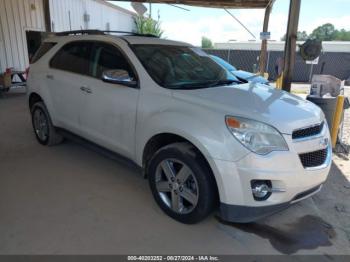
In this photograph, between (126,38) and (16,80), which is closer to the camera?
(126,38)

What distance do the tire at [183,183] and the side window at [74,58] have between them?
173 centimetres

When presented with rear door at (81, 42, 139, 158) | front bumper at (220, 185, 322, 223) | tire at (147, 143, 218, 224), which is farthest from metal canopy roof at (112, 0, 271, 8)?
front bumper at (220, 185, 322, 223)

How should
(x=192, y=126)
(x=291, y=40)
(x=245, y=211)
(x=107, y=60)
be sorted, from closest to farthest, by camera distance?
(x=245, y=211) → (x=192, y=126) → (x=107, y=60) → (x=291, y=40)

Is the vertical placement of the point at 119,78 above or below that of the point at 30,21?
below

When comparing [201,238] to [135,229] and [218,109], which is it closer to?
[135,229]

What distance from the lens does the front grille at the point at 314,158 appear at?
2.80m

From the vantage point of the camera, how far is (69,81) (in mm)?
4277

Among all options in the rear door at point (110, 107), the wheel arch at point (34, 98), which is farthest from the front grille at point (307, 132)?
the wheel arch at point (34, 98)

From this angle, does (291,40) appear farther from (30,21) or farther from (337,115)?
(30,21)

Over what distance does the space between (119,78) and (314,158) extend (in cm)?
210

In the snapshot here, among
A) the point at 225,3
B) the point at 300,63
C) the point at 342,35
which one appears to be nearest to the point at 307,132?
the point at 225,3

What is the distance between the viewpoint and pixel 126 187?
3875 millimetres

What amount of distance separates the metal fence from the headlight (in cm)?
1951

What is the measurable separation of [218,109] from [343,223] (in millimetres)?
1820
